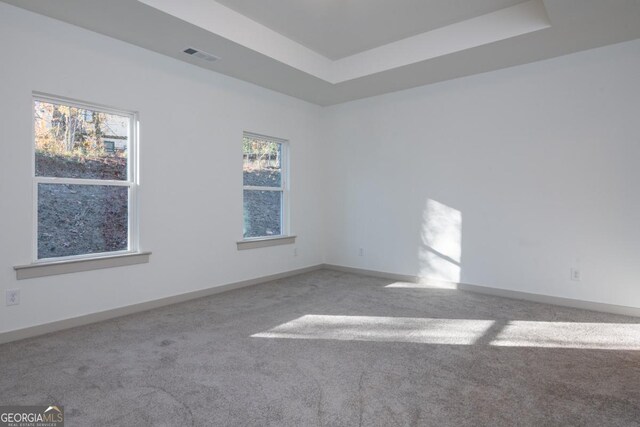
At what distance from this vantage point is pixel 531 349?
2756mm

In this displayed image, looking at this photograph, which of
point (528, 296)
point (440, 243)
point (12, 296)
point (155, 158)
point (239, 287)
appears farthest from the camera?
point (440, 243)

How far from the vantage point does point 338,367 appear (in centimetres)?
246

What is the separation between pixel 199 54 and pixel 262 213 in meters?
2.20

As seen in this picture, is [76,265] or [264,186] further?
[264,186]

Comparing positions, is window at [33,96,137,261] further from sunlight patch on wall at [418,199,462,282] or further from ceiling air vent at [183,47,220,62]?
sunlight patch on wall at [418,199,462,282]

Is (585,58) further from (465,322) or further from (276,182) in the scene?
(276,182)

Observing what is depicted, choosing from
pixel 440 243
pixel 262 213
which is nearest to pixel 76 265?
pixel 262 213

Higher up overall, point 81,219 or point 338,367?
point 81,219

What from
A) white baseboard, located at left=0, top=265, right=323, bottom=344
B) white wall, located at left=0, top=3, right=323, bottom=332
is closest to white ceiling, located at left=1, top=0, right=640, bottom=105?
white wall, located at left=0, top=3, right=323, bottom=332

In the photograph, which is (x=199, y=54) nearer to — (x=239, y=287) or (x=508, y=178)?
(x=239, y=287)

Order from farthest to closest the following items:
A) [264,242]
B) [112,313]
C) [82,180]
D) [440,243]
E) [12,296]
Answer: [264,242] → [440,243] → [112,313] → [82,180] → [12,296]

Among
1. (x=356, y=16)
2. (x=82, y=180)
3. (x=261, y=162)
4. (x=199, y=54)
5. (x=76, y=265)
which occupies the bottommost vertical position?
(x=76, y=265)

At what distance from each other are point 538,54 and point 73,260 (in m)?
5.12

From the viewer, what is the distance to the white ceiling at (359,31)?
3080 millimetres
